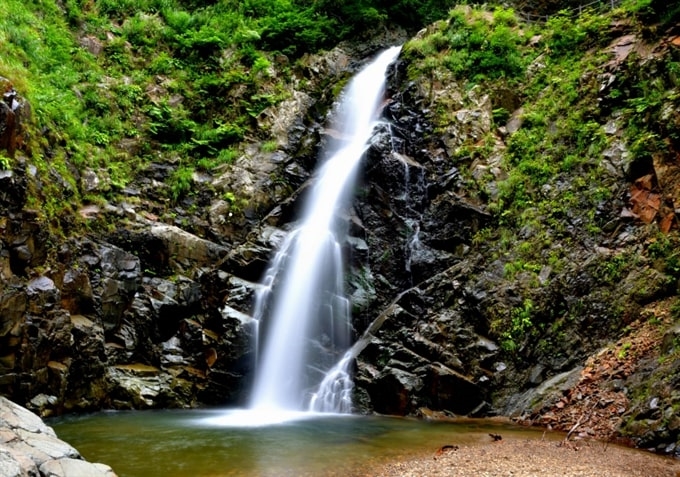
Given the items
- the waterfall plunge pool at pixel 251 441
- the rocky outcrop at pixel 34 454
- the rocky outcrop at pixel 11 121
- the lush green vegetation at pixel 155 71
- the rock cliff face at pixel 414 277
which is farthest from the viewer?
the lush green vegetation at pixel 155 71

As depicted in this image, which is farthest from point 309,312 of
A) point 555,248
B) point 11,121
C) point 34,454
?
point 34,454

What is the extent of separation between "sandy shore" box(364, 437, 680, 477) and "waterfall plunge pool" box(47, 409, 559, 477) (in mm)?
489

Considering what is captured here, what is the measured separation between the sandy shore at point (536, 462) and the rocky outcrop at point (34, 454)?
3.80m

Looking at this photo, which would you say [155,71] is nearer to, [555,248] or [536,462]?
[555,248]

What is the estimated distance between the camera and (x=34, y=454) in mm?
6082

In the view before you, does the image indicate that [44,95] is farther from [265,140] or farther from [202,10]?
[202,10]

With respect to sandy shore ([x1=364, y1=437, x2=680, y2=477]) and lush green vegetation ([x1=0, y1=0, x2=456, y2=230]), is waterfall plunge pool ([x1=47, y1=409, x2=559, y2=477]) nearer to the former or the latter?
sandy shore ([x1=364, y1=437, x2=680, y2=477])

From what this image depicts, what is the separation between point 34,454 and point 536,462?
22.4ft

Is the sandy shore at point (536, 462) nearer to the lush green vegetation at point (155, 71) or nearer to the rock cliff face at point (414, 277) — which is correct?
the rock cliff face at point (414, 277)

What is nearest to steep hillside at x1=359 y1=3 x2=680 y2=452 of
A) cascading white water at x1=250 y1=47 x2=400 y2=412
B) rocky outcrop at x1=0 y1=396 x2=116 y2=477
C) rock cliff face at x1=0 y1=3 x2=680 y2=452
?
rock cliff face at x1=0 y1=3 x2=680 y2=452

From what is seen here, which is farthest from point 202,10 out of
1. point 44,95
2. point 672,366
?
point 672,366

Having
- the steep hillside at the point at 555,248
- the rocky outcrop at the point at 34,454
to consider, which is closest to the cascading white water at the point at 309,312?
the steep hillside at the point at 555,248

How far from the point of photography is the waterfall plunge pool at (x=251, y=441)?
7.57 m

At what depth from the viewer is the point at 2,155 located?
1162 centimetres
